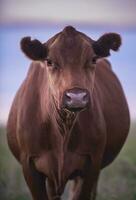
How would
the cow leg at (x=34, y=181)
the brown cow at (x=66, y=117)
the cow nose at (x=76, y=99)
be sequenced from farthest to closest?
1. the cow leg at (x=34, y=181)
2. the brown cow at (x=66, y=117)
3. the cow nose at (x=76, y=99)

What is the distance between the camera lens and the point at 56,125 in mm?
1943

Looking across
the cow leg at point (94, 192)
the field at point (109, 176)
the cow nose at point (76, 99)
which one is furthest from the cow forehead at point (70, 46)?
the cow leg at point (94, 192)

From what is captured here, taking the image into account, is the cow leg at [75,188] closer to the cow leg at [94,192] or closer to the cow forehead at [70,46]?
the cow leg at [94,192]

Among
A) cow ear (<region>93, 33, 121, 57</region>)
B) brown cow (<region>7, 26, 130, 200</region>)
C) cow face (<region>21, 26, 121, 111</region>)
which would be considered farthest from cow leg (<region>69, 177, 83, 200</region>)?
cow ear (<region>93, 33, 121, 57</region>)

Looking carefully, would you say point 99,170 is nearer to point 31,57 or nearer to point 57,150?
point 57,150

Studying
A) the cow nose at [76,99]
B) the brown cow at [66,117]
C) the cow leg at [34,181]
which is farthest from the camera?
the cow leg at [34,181]

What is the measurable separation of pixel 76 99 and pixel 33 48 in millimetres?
299

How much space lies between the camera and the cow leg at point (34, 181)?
200cm

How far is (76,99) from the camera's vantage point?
66.9 inches

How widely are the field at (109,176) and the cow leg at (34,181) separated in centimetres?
6

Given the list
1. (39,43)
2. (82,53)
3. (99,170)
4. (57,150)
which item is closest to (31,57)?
(39,43)

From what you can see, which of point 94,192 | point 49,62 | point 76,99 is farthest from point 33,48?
point 94,192

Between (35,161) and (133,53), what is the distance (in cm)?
54

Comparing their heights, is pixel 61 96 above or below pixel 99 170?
above
